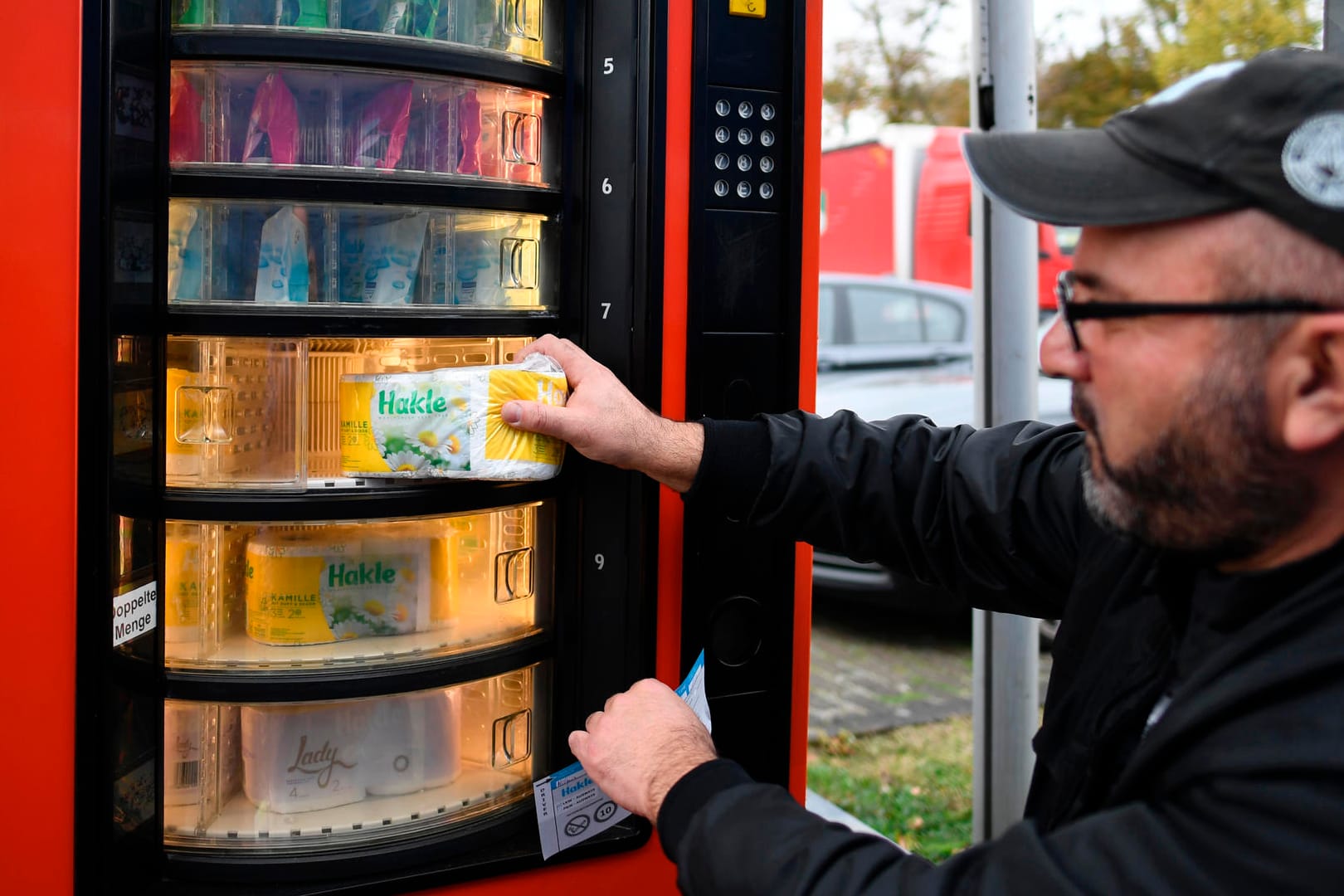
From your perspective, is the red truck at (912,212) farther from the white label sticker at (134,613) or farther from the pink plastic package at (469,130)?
the white label sticker at (134,613)

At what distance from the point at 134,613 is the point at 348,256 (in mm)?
599

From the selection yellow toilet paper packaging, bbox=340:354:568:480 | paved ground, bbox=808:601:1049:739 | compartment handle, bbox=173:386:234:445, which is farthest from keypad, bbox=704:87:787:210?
paved ground, bbox=808:601:1049:739

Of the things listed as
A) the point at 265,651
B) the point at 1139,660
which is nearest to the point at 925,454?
the point at 1139,660

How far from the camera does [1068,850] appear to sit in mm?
1176

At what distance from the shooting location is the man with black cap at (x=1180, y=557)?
1114 mm

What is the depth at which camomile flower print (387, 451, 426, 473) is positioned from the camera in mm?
1755

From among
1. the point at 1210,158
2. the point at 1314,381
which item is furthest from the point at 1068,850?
the point at 1210,158

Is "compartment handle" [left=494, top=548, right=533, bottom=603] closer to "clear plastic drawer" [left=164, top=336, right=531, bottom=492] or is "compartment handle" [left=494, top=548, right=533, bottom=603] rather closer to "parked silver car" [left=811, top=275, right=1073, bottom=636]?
"clear plastic drawer" [left=164, top=336, right=531, bottom=492]

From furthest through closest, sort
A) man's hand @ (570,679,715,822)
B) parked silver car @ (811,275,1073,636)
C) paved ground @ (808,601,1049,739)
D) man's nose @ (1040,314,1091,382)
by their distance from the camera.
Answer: parked silver car @ (811,275,1073,636) → paved ground @ (808,601,1049,739) → man's hand @ (570,679,715,822) → man's nose @ (1040,314,1091,382)

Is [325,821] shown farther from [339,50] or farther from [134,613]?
[339,50]

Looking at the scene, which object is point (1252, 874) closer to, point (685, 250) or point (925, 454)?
point (925, 454)

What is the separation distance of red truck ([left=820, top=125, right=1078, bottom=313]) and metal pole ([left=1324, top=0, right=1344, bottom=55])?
580cm

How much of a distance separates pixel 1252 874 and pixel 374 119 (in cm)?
149

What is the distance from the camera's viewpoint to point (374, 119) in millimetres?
1808
